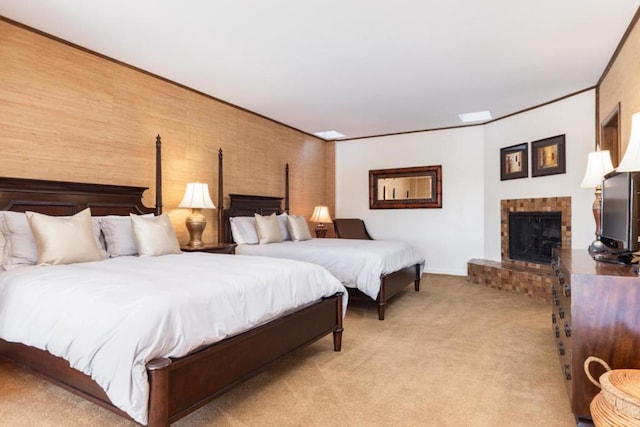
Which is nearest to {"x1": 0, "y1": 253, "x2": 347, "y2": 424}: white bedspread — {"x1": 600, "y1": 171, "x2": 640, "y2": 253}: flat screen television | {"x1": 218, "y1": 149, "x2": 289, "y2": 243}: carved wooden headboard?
{"x1": 600, "y1": 171, "x2": 640, "y2": 253}: flat screen television

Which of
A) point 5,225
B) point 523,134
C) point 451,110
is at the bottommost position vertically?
point 5,225

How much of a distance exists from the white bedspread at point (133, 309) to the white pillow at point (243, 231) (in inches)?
82.0

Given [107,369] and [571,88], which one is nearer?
[107,369]

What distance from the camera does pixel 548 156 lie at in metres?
5.10

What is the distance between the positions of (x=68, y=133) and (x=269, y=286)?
2511mm

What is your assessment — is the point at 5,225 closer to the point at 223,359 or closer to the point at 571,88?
the point at 223,359

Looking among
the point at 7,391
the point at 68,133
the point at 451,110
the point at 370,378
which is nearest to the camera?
the point at 7,391

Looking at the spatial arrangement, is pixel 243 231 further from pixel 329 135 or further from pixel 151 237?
pixel 329 135

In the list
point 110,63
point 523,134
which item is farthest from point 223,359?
point 523,134

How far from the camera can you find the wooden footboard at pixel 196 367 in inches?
64.6

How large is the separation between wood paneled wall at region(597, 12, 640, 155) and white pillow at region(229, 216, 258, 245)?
3.89 metres

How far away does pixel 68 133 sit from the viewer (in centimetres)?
344

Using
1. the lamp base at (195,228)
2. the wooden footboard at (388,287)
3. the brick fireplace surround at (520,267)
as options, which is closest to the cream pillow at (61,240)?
the lamp base at (195,228)

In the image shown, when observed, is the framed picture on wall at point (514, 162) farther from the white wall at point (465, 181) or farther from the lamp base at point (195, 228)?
the lamp base at point (195, 228)
